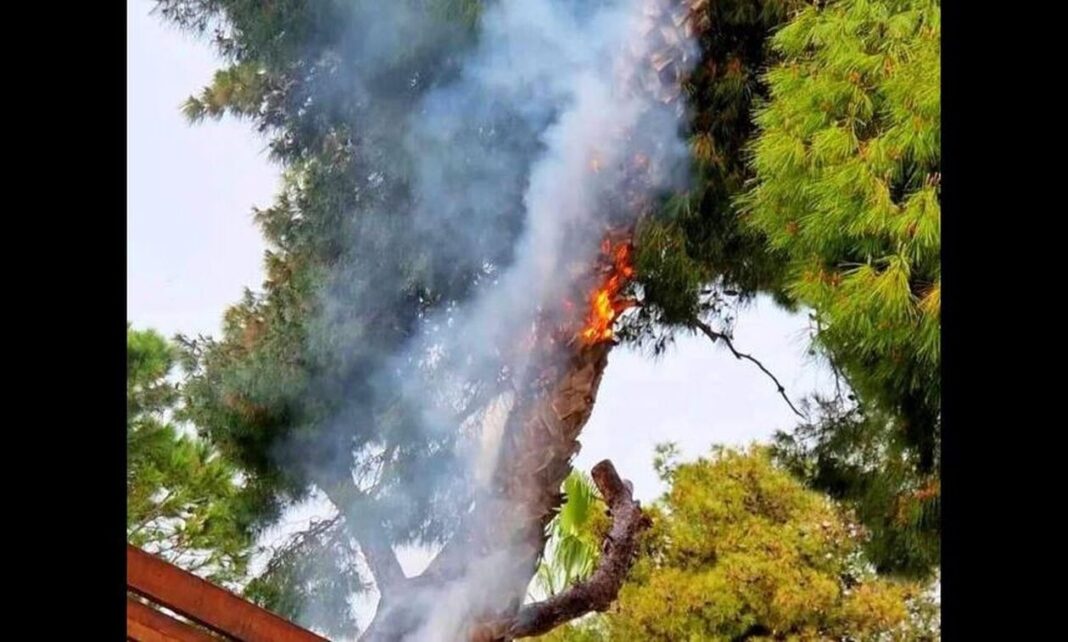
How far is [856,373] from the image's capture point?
2.15 m

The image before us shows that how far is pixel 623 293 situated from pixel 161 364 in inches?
32.9

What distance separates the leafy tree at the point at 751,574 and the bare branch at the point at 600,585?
0.03m

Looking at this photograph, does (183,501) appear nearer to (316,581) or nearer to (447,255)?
(316,581)

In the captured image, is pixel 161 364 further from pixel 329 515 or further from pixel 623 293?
pixel 623 293

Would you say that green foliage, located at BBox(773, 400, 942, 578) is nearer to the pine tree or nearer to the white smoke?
the pine tree

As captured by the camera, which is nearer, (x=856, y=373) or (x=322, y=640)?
(x=322, y=640)

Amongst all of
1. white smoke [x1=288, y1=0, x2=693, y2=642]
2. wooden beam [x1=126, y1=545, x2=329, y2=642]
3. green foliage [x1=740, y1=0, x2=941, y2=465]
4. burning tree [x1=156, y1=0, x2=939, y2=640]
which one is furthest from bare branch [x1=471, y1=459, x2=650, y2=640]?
wooden beam [x1=126, y1=545, x2=329, y2=642]

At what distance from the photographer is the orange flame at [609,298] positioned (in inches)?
92.3

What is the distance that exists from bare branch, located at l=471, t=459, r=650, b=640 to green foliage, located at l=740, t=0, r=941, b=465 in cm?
47

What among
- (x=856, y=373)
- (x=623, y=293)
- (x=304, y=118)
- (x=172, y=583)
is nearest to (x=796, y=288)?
(x=856, y=373)

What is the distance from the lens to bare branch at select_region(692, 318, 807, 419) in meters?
2.23

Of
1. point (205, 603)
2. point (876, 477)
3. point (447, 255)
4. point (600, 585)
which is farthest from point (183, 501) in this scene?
point (876, 477)

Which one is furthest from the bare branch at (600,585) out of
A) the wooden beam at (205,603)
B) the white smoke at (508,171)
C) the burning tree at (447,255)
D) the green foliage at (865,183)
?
the wooden beam at (205,603)

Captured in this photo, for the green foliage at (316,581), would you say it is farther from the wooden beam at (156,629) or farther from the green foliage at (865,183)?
the green foliage at (865,183)
